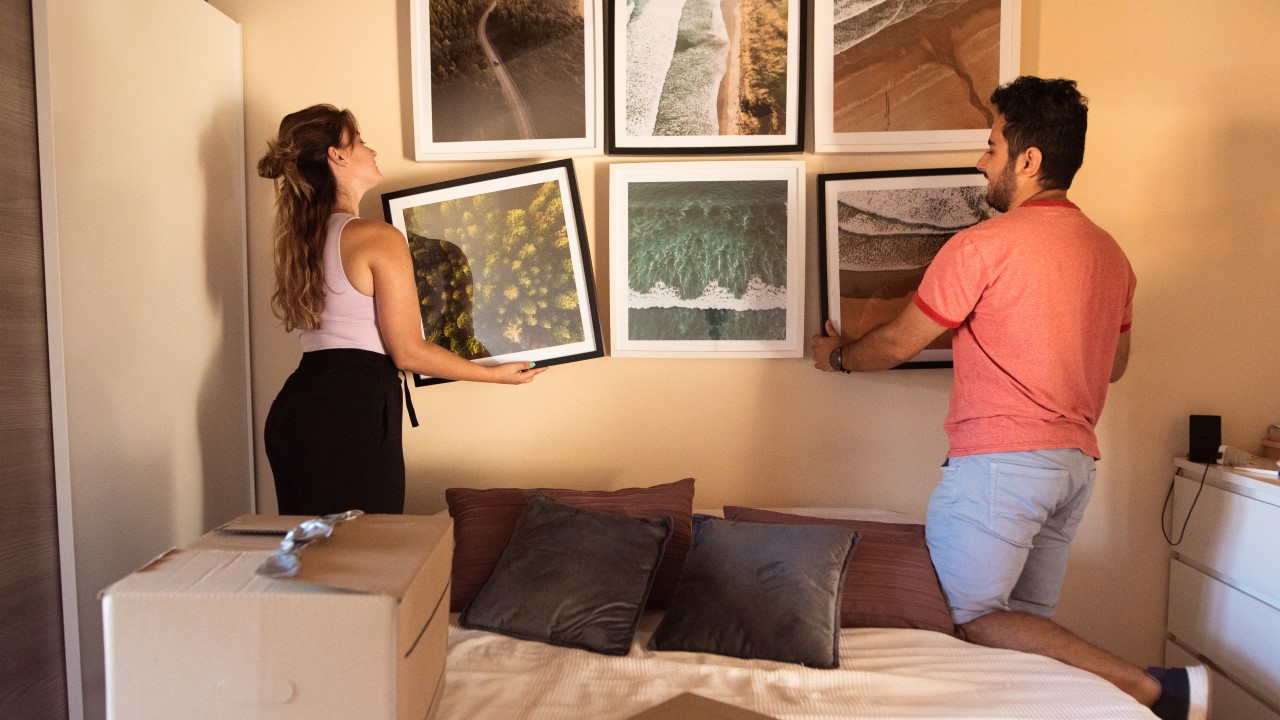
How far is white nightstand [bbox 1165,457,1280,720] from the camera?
86.2 inches

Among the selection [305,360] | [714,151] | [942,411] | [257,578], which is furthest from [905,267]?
[257,578]

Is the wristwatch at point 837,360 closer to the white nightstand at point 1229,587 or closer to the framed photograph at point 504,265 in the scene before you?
the framed photograph at point 504,265

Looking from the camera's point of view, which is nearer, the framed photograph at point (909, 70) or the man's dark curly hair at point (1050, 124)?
the man's dark curly hair at point (1050, 124)

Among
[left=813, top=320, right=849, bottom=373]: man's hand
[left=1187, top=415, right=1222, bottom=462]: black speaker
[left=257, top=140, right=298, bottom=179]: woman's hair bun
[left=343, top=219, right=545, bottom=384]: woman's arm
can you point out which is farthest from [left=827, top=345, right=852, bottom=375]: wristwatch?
[left=257, top=140, right=298, bottom=179]: woman's hair bun

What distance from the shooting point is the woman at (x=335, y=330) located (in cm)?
207

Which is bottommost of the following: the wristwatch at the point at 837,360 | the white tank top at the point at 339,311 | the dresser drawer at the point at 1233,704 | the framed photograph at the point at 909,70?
the dresser drawer at the point at 1233,704

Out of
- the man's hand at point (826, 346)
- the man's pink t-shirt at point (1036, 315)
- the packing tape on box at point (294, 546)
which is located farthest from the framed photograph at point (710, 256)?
the packing tape on box at point (294, 546)

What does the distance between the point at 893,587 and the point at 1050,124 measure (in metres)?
1.21

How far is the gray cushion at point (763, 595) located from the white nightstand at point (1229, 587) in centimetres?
115

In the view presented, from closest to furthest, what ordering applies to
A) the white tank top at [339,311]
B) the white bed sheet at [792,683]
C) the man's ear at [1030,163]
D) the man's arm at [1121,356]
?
1. the white bed sheet at [792,683]
2. the man's ear at [1030,163]
3. the white tank top at [339,311]
4. the man's arm at [1121,356]

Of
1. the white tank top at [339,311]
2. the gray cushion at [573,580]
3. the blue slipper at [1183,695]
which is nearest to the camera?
the blue slipper at [1183,695]

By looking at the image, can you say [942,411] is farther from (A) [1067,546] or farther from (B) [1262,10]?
(B) [1262,10]

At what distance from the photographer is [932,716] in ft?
5.03

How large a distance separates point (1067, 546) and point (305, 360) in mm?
2050
